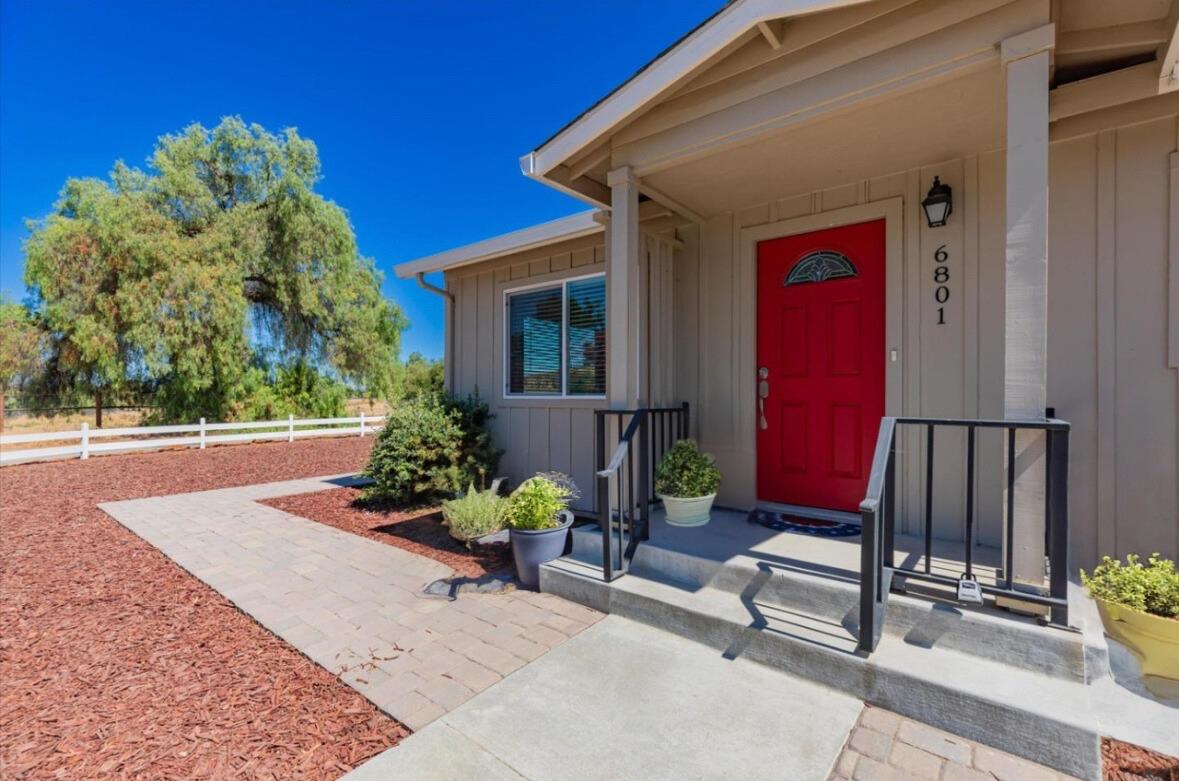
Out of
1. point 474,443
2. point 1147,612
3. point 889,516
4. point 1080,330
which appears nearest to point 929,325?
point 1080,330

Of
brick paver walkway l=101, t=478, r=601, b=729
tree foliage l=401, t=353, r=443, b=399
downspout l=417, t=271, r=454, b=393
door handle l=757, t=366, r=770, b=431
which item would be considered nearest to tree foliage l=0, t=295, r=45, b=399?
tree foliage l=401, t=353, r=443, b=399

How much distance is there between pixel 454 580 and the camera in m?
3.52

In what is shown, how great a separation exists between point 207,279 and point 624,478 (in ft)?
45.0

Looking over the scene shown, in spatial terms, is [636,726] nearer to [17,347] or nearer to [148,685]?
[148,685]

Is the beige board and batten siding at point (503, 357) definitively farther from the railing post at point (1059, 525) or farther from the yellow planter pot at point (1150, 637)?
the yellow planter pot at point (1150, 637)

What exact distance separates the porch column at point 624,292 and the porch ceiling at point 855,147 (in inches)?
11.4

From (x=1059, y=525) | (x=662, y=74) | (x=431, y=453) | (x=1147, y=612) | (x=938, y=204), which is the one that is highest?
(x=662, y=74)

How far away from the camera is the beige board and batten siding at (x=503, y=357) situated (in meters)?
4.08

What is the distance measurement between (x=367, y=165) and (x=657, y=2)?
12917 mm

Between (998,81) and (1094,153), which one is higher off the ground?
(998,81)

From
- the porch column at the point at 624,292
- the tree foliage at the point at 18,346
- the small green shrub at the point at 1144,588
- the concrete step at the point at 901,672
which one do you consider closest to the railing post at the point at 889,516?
the concrete step at the point at 901,672

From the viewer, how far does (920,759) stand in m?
1.70

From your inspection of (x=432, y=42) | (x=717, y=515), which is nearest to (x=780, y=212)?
(x=717, y=515)

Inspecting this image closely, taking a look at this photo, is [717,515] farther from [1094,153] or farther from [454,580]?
[1094,153]
